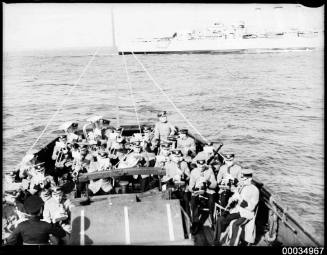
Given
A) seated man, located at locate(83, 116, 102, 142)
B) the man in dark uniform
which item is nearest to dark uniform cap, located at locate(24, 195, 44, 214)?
the man in dark uniform

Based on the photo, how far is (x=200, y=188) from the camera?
6125 mm

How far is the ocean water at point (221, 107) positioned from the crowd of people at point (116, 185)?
1.32 meters

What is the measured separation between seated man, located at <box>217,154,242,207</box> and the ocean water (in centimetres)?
163

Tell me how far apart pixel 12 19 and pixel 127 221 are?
480cm

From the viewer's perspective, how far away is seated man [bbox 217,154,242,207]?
6.16 meters

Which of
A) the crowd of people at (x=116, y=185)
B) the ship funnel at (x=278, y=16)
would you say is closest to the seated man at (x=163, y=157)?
the crowd of people at (x=116, y=185)

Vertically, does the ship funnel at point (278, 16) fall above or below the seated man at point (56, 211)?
above

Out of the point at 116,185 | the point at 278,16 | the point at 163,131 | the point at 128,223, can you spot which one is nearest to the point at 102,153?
the point at 116,185

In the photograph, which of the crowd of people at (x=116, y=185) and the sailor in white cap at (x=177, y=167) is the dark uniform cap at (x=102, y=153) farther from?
the sailor in white cap at (x=177, y=167)

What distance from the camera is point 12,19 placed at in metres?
7.11

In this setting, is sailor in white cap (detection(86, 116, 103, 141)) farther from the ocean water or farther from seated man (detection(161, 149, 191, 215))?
seated man (detection(161, 149, 191, 215))

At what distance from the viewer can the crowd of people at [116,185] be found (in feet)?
16.1

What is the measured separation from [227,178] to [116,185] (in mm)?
2101

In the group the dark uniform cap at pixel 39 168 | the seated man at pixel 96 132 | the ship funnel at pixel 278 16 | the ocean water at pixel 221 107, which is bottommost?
the ocean water at pixel 221 107
